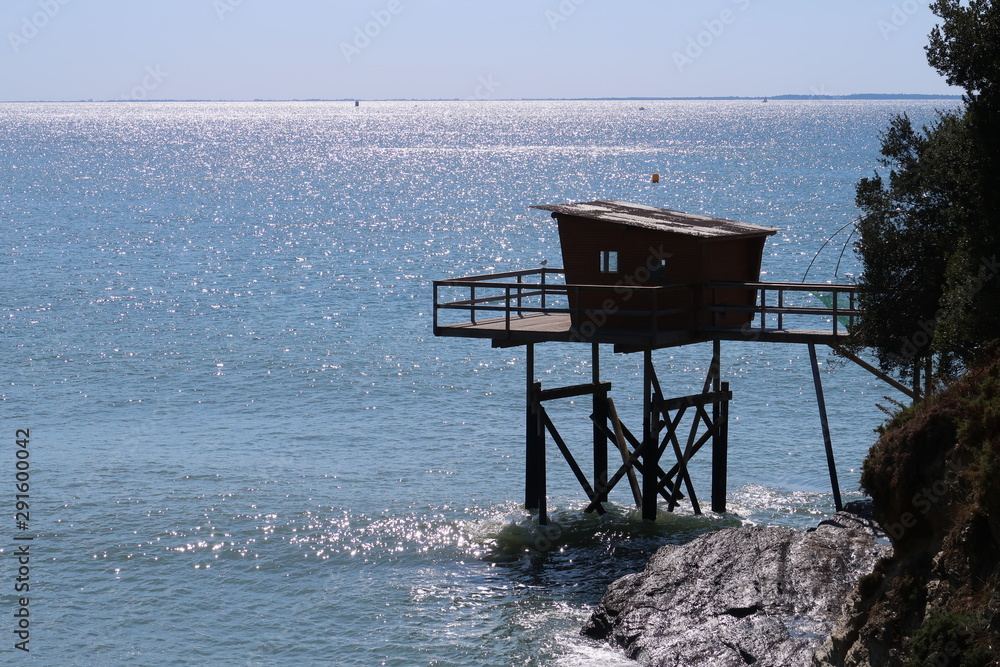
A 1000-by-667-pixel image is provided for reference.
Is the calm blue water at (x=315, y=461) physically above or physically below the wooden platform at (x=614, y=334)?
below

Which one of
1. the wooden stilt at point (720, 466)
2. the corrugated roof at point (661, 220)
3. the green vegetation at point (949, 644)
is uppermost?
the corrugated roof at point (661, 220)

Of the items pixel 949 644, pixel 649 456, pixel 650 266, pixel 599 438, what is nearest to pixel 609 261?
pixel 650 266

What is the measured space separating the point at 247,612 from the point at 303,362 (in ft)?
78.4

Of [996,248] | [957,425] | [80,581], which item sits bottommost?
[80,581]

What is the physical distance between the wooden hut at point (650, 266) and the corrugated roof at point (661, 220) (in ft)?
0.07

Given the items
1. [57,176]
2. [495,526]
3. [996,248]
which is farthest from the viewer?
[57,176]

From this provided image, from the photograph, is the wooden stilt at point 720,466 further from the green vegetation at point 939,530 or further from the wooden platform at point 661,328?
the green vegetation at point 939,530

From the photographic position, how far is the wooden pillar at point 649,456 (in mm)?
24797

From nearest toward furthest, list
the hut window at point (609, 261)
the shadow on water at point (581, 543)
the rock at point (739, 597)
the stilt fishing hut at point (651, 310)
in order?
the rock at point (739, 597)
the shadow on water at point (581, 543)
the stilt fishing hut at point (651, 310)
the hut window at point (609, 261)

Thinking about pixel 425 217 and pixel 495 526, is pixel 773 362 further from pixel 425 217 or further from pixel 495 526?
pixel 425 217

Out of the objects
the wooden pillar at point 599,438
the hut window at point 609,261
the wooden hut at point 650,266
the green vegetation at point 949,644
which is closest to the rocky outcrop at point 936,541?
the green vegetation at point 949,644

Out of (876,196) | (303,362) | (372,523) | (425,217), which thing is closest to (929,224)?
(876,196)

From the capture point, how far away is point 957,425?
14594 mm

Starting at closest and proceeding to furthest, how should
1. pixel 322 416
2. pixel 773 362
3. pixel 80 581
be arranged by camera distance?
pixel 80 581
pixel 322 416
pixel 773 362
